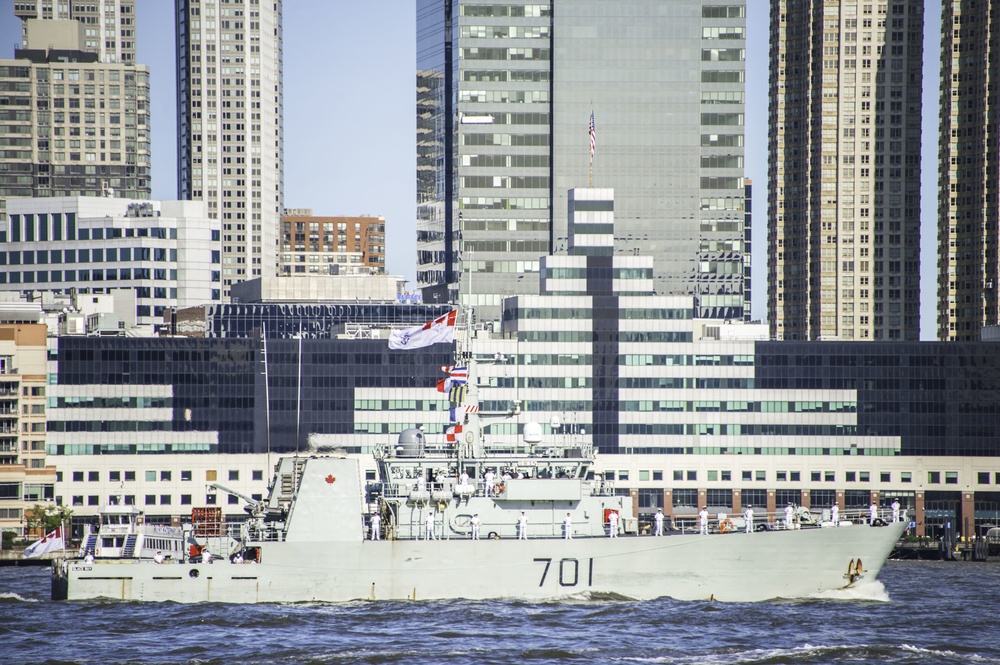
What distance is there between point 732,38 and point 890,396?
49.2m

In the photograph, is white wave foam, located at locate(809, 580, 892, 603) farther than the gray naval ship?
Yes

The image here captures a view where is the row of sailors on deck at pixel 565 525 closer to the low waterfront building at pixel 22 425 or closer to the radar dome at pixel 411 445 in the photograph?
the radar dome at pixel 411 445

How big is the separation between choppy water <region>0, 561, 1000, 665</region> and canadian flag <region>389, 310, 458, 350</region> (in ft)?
50.9

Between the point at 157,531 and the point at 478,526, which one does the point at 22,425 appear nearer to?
the point at 157,531

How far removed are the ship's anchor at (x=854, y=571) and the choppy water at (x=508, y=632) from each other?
65 centimetres

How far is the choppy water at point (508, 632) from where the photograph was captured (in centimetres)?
5391

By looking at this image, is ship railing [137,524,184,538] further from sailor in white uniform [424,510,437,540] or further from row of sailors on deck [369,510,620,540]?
sailor in white uniform [424,510,437,540]

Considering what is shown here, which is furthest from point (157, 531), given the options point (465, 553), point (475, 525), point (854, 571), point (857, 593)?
point (857, 593)

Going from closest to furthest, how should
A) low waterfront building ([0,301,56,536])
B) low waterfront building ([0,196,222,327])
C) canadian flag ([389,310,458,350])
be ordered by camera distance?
canadian flag ([389,310,458,350]) < low waterfront building ([0,301,56,536]) < low waterfront building ([0,196,222,327])

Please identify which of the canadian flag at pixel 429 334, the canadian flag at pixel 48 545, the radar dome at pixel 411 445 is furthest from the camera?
the canadian flag at pixel 429 334

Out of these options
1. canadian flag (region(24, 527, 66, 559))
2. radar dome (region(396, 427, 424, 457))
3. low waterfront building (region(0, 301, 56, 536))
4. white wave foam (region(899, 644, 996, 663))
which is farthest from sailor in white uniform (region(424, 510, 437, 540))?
low waterfront building (region(0, 301, 56, 536))

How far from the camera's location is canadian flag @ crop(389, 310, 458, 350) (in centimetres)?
7250

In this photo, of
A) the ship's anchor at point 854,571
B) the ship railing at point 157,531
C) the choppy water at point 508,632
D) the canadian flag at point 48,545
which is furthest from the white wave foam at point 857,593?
the canadian flag at point 48,545

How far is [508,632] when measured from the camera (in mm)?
57688
